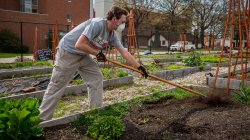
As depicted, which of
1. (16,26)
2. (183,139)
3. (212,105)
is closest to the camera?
(183,139)

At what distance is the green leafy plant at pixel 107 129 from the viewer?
347 centimetres

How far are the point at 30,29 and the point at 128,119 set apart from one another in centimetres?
3030

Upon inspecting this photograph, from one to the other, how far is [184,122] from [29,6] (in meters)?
34.9

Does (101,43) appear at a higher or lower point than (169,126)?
higher

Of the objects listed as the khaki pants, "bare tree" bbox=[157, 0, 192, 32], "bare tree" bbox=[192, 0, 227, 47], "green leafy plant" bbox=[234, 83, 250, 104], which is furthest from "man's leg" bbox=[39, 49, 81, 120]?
"bare tree" bbox=[192, 0, 227, 47]

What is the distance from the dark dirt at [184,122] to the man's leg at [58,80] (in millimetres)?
629

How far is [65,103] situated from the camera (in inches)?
253

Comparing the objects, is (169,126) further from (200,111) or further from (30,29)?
(30,29)

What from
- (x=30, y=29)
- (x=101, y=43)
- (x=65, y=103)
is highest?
(x=30, y=29)

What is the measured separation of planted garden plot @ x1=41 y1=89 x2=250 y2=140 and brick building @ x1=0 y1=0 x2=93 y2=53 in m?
23.0

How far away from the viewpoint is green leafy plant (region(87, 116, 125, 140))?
3.47 meters

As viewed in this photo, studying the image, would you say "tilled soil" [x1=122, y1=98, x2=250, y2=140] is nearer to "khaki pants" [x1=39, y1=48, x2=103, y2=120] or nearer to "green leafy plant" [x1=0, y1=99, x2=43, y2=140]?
"khaki pants" [x1=39, y1=48, x2=103, y2=120]

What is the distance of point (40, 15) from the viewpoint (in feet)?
116

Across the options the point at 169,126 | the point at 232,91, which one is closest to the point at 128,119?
the point at 169,126
